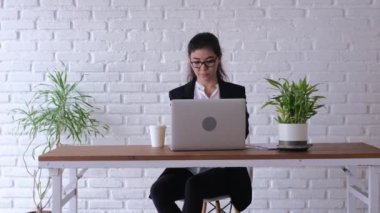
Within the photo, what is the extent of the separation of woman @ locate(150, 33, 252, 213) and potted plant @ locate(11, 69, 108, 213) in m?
0.76

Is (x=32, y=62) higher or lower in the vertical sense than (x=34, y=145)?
higher

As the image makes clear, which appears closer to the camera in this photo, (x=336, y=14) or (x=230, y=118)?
(x=230, y=118)

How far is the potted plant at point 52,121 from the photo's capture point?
2.90 m

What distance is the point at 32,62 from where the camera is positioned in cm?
312

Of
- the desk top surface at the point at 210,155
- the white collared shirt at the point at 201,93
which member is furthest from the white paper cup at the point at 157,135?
the white collared shirt at the point at 201,93

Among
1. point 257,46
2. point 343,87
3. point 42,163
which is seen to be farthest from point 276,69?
point 42,163

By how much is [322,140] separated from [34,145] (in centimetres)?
189

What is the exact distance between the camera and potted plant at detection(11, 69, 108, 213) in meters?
2.90

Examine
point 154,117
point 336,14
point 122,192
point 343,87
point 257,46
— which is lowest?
point 122,192

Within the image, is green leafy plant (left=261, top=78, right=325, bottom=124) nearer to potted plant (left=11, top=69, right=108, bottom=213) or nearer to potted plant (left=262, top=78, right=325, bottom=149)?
potted plant (left=262, top=78, right=325, bottom=149)

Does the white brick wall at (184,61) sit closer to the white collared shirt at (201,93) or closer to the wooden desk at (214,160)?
the white collared shirt at (201,93)

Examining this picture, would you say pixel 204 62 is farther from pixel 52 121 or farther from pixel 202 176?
pixel 52 121

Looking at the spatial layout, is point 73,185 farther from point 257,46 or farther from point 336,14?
point 336,14

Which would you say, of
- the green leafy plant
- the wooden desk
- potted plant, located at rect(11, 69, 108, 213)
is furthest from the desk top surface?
potted plant, located at rect(11, 69, 108, 213)
